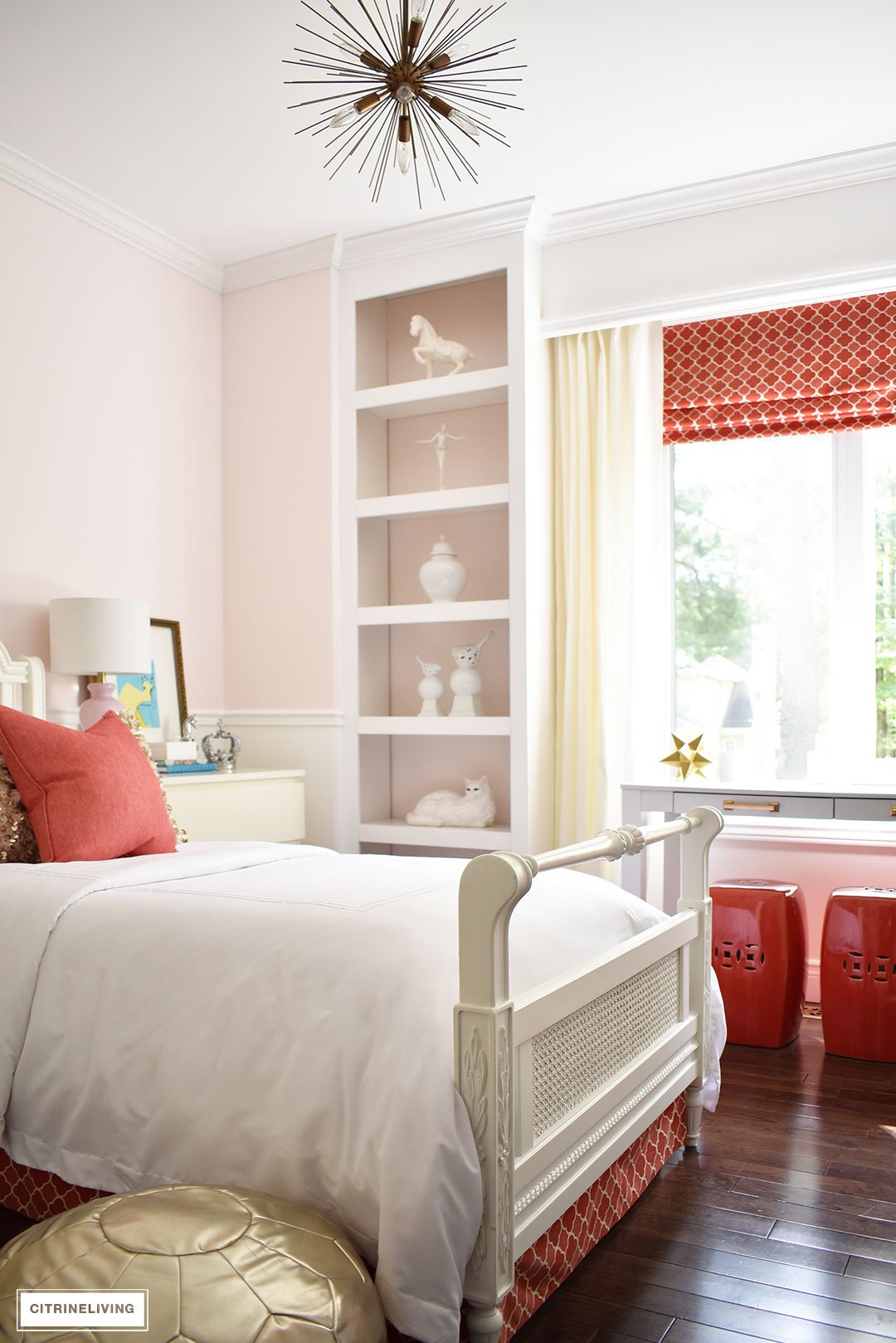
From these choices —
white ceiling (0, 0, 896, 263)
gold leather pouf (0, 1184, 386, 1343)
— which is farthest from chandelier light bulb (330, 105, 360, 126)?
gold leather pouf (0, 1184, 386, 1343)

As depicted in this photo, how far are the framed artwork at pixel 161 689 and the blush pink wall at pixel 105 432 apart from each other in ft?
0.33

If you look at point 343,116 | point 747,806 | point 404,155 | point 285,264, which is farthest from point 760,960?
point 285,264

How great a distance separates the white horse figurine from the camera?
159 inches

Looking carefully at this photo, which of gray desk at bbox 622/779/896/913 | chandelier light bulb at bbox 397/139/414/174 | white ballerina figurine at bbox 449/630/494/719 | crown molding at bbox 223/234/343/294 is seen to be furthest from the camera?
crown molding at bbox 223/234/343/294

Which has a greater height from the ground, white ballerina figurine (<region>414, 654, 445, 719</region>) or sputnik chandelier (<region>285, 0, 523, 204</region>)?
sputnik chandelier (<region>285, 0, 523, 204</region>)

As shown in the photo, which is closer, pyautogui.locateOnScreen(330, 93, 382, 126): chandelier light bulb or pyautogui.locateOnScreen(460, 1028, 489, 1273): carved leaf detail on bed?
pyautogui.locateOnScreen(460, 1028, 489, 1273): carved leaf detail on bed

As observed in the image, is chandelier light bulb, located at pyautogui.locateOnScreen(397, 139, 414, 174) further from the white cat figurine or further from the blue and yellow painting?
the white cat figurine

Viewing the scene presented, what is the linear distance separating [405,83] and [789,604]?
2266mm

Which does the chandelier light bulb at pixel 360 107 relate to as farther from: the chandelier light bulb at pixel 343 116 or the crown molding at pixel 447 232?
the crown molding at pixel 447 232

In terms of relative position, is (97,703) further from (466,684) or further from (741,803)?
(741,803)

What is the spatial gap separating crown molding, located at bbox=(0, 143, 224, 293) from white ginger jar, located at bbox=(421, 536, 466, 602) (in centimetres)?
145

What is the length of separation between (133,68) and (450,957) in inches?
103

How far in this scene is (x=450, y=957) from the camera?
1.60m

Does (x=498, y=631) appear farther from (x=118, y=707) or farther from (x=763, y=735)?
(x=118, y=707)
